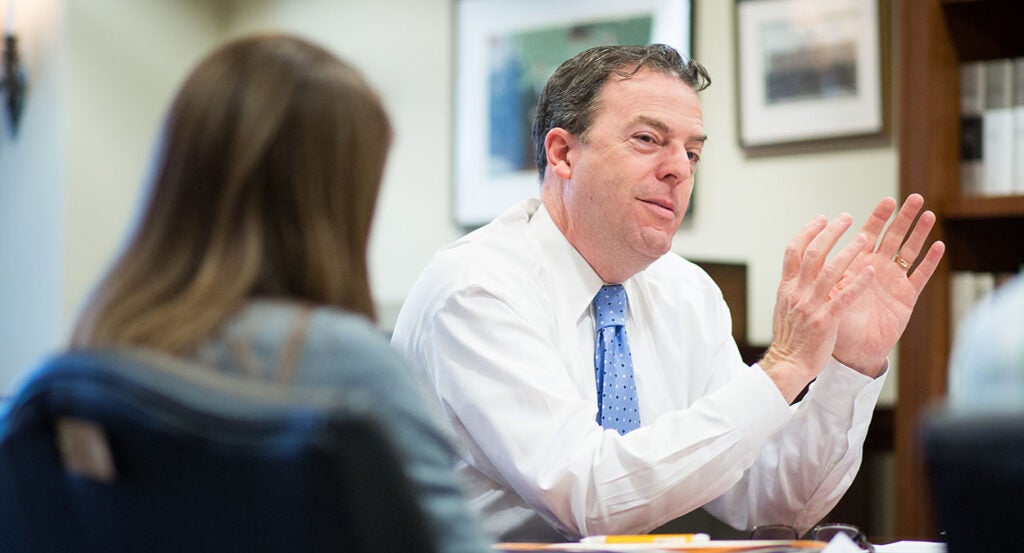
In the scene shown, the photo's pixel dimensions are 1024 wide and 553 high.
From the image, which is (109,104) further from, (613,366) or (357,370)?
(357,370)

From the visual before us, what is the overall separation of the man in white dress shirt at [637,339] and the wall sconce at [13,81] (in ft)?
8.09

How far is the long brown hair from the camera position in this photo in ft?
2.66

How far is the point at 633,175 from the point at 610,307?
22cm

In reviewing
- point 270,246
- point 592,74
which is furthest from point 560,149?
point 270,246

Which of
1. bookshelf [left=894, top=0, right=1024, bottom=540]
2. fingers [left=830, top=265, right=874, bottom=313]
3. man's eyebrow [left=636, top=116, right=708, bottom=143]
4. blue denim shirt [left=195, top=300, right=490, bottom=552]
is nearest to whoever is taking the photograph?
blue denim shirt [left=195, top=300, right=490, bottom=552]

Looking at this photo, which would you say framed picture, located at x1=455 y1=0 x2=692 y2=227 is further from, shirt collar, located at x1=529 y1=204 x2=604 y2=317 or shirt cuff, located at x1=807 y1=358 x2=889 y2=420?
shirt cuff, located at x1=807 y1=358 x2=889 y2=420

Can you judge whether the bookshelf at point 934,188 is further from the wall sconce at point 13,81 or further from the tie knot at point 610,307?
the wall sconce at point 13,81

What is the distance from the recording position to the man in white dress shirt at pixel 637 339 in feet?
4.84

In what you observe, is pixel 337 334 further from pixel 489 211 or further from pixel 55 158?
pixel 55 158

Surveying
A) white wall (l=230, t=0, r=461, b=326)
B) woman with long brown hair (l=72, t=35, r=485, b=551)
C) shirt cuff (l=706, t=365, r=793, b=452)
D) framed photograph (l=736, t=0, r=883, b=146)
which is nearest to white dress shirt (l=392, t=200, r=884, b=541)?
shirt cuff (l=706, t=365, r=793, b=452)

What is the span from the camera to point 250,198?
0.82m

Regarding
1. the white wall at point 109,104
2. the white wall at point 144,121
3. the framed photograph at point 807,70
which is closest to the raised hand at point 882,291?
the framed photograph at point 807,70

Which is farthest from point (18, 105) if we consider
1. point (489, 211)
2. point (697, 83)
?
point (697, 83)

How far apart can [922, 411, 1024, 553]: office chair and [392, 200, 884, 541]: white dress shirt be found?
781mm
